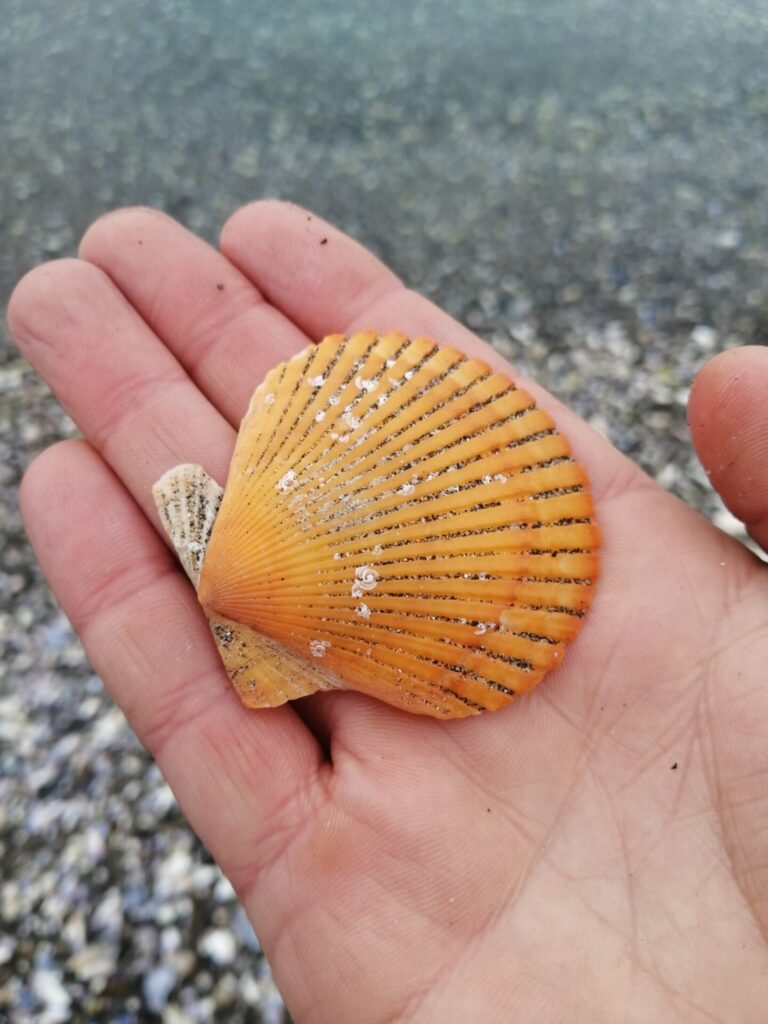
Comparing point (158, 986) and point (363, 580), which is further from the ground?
point (363, 580)

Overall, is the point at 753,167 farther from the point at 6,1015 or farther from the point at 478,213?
the point at 6,1015

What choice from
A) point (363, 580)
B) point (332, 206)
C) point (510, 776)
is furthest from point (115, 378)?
point (332, 206)

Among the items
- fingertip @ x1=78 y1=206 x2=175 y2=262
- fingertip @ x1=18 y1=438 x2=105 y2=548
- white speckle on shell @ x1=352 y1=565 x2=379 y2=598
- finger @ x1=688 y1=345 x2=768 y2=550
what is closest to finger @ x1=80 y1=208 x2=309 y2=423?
fingertip @ x1=78 y1=206 x2=175 y2=262

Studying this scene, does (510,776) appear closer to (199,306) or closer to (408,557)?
(408,557)

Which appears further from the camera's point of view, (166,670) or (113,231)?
(113,231)

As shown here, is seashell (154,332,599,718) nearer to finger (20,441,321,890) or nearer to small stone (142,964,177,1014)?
finger (20,441,321,890)

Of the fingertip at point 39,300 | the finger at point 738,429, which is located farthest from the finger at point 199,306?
the finger at point 738,429

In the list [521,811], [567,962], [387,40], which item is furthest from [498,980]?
[387,40]
